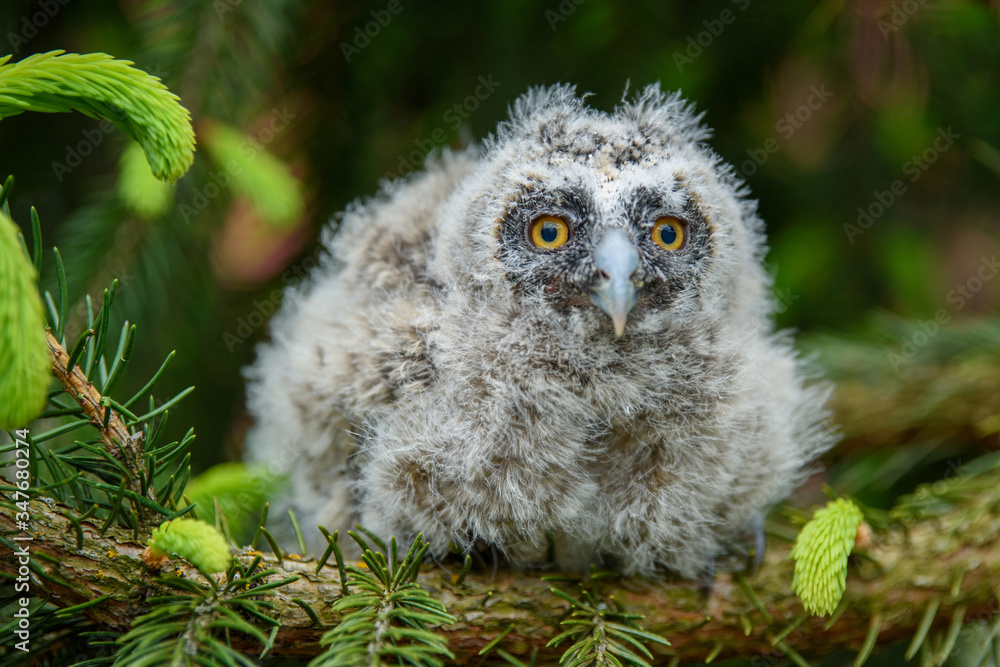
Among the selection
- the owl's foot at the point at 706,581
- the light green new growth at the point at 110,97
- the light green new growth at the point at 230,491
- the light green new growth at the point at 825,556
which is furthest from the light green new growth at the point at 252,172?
the light green new growth at the point at 825,556

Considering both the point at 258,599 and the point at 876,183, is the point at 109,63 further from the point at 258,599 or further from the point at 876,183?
the point at 876,183

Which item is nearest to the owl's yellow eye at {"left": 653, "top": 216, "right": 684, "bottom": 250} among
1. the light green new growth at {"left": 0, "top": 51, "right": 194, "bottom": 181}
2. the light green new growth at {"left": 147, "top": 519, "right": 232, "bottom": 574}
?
the light green new growth at {"left": 0, "top": 51, "right": 194, "bottom": 181}

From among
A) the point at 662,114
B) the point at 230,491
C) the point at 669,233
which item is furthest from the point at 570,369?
the point at 230,491

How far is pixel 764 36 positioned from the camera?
9.45 feet

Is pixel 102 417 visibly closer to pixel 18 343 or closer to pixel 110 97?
pixel 18 343

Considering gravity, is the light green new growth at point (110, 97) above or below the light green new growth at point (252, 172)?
below

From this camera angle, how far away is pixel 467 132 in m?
2.68

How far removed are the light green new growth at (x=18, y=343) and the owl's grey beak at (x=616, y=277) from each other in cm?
100

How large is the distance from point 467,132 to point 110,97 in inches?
67.4

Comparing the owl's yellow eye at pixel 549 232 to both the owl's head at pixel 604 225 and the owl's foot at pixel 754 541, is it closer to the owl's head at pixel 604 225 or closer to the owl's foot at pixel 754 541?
the owl's head at pixel 604 225

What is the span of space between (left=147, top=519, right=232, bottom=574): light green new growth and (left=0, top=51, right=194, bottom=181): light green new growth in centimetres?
54

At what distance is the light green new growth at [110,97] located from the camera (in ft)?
3.48

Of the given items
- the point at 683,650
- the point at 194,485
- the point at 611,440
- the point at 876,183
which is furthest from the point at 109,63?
the point at 876,183

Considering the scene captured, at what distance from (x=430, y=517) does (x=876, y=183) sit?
96.3 inches
